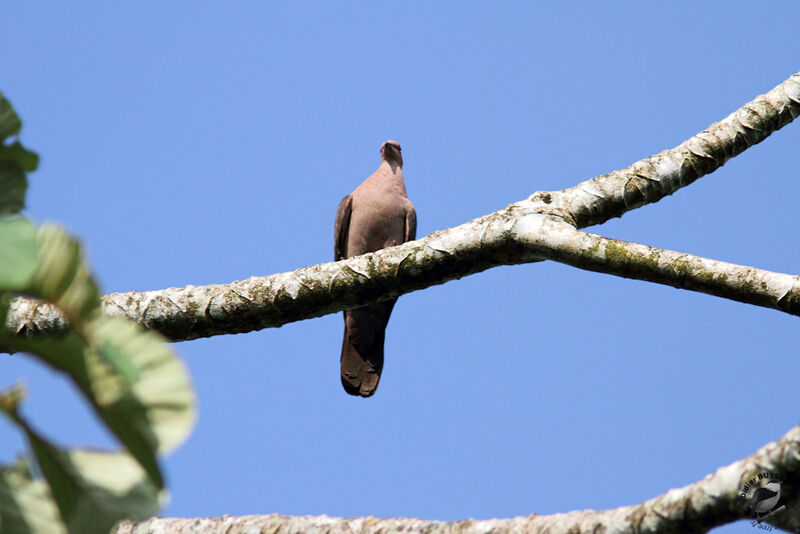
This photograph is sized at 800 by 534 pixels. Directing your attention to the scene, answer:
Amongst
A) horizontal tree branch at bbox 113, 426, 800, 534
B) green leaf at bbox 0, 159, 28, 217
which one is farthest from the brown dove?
green leaf at bbox 0, 159, 28, 217

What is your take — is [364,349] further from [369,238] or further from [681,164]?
[681,164]

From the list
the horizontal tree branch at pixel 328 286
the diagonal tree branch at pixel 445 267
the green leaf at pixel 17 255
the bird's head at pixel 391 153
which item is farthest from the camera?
the bird's head at pixel 391 153

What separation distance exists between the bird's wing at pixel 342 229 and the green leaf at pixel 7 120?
669 cm

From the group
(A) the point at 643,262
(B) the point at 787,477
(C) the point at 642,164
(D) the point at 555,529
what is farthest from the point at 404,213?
(B) the point at 787,477

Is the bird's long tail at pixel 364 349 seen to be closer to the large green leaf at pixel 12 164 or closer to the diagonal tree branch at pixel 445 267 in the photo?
the diagonal tree branch at pixel 445 267

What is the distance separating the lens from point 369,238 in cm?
758

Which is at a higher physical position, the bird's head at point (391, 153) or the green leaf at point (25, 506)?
the bird's head at point (391, 153)

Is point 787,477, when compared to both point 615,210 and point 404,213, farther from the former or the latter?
point 404,213

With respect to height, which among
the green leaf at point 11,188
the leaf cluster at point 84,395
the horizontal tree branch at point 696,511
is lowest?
the horizontal tree branch at point 696,511

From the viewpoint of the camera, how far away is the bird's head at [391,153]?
8.57 metres

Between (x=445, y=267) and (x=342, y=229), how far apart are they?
4.25m

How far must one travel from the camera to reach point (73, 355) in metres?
0.91

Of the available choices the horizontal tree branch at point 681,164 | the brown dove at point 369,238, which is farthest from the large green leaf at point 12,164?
the brown dove at point 369,238

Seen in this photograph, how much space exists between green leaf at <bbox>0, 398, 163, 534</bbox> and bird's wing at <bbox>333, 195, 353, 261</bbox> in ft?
22.4
